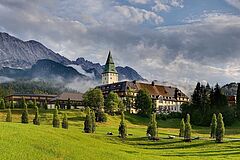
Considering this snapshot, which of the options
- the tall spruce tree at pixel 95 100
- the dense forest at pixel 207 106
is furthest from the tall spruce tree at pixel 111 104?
the dense forest at pixel 207 106

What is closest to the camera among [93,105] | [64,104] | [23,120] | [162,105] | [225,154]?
[225,154]

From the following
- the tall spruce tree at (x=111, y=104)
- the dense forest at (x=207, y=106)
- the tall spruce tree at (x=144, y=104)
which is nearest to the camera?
the dense forest at (x=207, y=106)

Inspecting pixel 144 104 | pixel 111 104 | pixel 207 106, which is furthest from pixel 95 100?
pixel 207 106

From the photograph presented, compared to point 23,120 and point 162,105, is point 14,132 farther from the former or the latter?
point 162,105

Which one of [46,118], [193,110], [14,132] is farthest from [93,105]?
[14,132]

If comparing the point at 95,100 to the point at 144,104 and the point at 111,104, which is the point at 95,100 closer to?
the point at 111,104

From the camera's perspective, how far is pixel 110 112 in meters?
143

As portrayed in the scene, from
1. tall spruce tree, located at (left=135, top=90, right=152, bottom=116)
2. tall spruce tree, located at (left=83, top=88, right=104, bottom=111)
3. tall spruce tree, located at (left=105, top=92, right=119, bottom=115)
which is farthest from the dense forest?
tall spruce tree, located at (left=83, top=88, right=104, bottom=111)

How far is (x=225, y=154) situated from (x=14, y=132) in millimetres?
36645

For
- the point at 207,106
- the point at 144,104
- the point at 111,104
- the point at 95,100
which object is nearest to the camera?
the point at 95,100

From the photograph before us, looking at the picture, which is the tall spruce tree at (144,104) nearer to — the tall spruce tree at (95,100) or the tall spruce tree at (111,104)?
the tall spruce tree at (111,104)

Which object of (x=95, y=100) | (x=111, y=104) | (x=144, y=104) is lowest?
(x=111, y=104)

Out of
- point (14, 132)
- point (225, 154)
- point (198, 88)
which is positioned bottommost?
point (225, 154)

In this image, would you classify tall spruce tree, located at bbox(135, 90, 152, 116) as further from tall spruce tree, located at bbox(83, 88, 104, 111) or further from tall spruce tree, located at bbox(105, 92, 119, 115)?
tall spruce tree, located at bbox(83, 88, 104, 111)
